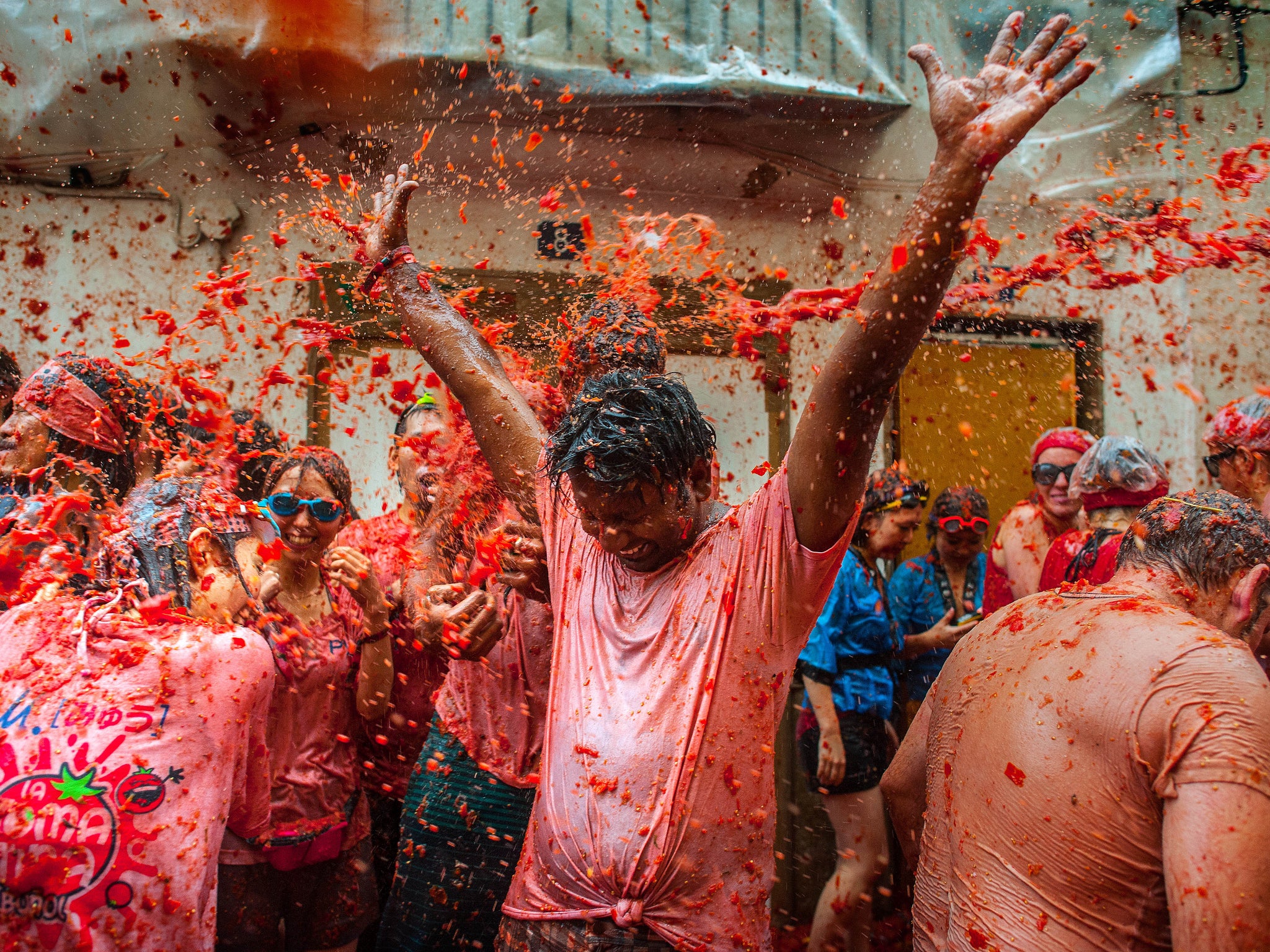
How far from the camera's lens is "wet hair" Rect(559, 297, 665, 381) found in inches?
111

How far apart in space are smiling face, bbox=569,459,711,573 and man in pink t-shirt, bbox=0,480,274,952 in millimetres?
1051

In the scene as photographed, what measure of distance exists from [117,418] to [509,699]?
193 centimetres

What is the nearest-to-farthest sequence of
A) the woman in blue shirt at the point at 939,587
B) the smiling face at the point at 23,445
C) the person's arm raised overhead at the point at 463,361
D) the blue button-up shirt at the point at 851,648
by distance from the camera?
the person's arm raised overhead at the point at 463,361
the smiling face at the point at 23,445
the blue button-up shirt at the point at 851,648
the woman in blue shirt at the point at 939,587

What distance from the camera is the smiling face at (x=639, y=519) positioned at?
1988 millimetres

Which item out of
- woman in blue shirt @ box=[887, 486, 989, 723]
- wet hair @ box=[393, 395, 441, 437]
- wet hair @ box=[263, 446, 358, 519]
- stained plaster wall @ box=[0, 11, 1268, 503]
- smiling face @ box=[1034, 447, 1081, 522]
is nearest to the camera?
wet hair @ box=[263, 446, 358, 519]

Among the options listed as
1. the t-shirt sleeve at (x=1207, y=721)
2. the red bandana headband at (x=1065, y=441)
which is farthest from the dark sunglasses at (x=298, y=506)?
the red bandana headband at (x=1065, y=441)

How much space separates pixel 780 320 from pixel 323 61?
310 cm

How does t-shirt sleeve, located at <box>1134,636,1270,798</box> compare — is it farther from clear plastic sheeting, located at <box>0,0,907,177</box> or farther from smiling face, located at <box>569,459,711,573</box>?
clear plastic sheeting, located at <box>0,0,907,177</box>

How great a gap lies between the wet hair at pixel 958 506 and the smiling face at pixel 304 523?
3.32 m

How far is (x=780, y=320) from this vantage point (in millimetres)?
3203

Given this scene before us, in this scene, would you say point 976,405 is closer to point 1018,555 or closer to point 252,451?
point 1018,555

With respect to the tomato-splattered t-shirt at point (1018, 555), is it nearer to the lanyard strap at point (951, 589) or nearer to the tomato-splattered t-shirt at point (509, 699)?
the lanyard strap at point (951, 589)

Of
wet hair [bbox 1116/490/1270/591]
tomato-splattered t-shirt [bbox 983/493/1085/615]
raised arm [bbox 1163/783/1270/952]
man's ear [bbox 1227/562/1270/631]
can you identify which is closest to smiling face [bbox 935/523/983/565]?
tomato-splattered t-shirt [bbox 983/493/1085/615]

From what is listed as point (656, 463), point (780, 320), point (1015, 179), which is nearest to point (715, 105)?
point (1015, 179)
